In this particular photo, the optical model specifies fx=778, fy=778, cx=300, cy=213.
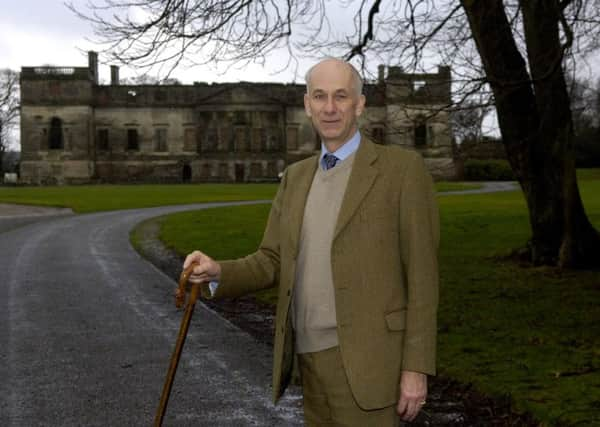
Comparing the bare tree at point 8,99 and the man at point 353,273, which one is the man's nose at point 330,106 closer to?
the man at point 353,273

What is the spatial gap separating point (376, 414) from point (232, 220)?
2273 cm

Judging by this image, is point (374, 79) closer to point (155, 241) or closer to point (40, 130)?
point (155, 241)

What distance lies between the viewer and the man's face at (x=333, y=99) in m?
3.14

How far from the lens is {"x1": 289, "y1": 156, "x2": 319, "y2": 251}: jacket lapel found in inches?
127

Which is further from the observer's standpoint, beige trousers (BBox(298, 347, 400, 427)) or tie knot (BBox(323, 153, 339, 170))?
tie knot (BBox(323, 153, 339, 170))

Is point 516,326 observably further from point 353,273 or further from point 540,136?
point 353,273

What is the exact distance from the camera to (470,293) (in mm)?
11344

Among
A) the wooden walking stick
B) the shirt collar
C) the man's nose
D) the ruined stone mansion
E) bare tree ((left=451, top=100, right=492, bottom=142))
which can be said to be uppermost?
the ruined stone mansion

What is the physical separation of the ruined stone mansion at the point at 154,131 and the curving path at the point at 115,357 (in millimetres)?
58982

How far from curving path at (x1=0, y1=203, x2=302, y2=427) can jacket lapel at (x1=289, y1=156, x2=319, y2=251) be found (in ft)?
8.72

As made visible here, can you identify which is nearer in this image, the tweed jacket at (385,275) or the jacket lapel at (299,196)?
the tweed jacket at (385,275)

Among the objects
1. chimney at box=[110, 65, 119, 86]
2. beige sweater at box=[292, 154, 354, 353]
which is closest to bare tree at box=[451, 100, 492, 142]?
beige sweater at box=[292, 154, 354, 353]

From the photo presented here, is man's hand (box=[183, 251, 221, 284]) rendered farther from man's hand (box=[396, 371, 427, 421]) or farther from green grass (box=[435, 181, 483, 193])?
green grass (box=[435, 181, 483, 193])

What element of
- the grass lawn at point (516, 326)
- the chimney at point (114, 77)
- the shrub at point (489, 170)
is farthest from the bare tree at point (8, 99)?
the grass lawn at point (516, 326)
